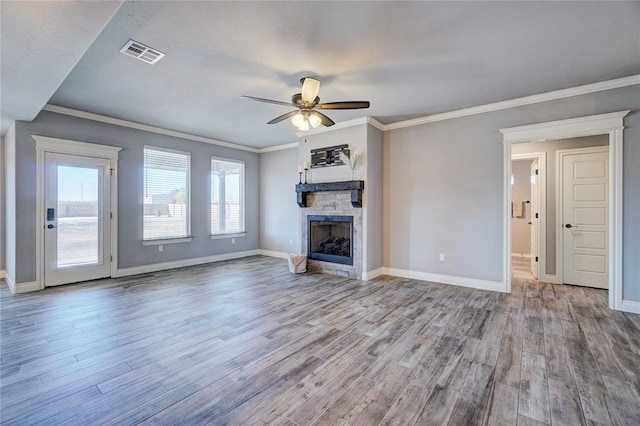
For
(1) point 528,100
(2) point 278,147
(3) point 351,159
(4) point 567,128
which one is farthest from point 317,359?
(2) point 278,147

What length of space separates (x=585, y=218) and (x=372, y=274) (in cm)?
358

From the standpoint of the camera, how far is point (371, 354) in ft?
8.09

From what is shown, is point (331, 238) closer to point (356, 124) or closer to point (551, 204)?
point (356, 124)

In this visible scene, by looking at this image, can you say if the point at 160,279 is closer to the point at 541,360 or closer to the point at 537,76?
the point at 541,360

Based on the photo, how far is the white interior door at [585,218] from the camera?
4475mm

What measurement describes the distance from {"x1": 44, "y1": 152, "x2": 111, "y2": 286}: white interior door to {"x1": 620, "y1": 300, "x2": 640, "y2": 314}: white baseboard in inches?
303

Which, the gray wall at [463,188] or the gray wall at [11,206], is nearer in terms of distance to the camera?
the gray wall at [463,188]

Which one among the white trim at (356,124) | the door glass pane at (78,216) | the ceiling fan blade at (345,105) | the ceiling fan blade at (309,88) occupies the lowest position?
the door glass pane at (78,216)

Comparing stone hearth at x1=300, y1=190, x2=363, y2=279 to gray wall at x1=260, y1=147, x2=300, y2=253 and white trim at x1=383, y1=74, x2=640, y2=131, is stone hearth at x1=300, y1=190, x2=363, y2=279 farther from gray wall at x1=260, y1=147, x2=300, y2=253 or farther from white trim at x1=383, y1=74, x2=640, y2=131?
white trim at x1=383, y1=74, x2=640, y2=131

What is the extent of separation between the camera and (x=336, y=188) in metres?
5.24

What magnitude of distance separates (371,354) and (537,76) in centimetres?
375

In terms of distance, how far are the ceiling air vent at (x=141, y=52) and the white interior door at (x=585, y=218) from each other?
617cm

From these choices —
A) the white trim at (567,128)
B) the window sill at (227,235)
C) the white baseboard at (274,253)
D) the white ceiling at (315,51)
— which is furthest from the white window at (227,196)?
the white trim at (567,128)

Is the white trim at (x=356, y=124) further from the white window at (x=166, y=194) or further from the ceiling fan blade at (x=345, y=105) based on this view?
the white window at (x=166, y=194)
